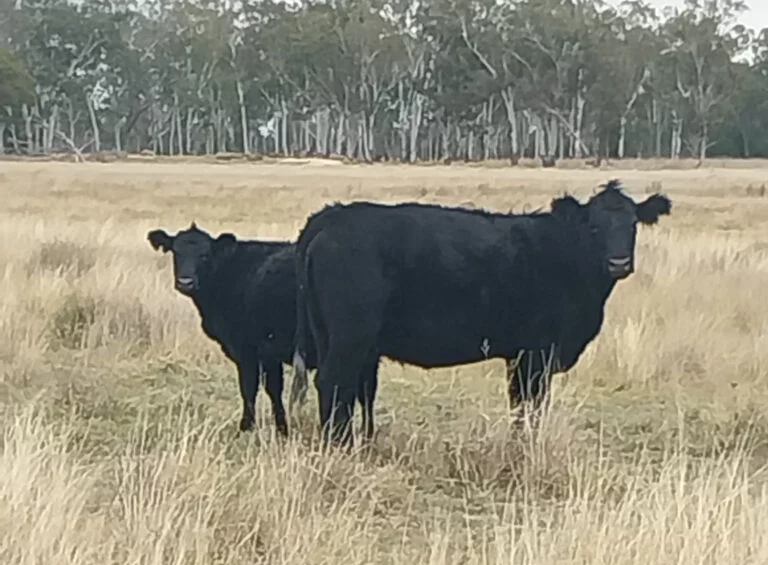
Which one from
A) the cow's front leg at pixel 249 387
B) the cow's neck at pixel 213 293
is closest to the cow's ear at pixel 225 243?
the cow's neck at pixel 213 293

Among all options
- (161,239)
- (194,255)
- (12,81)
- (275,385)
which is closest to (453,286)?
(275,385)

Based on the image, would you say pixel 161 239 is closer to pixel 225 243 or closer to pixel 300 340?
pixel 225 243

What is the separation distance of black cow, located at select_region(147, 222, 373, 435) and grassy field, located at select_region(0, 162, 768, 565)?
0.83 ft

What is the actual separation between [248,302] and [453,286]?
4.70 ft

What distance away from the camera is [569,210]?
7359mm

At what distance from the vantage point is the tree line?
7144 centimetres

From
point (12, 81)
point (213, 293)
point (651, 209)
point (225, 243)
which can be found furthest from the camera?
point (12, 81)

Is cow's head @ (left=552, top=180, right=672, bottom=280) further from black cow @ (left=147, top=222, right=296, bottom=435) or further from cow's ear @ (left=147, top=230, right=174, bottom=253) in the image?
cow's ear @ (left=147, top=230, right=174, bottom=253)

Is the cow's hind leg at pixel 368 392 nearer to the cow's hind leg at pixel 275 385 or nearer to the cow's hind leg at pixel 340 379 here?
the cow's hind leg at pixel 340 379

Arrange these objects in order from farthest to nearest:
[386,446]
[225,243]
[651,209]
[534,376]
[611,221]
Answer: [225,243], [651,209], [611,221], [534,376], [386,446]

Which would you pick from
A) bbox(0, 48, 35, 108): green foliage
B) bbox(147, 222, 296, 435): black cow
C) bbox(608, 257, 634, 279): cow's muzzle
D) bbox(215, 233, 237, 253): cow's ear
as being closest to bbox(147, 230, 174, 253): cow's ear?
bbox(147, 222, 296, 435): black cow

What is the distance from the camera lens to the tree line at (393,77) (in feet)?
234

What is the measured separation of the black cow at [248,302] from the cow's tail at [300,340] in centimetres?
1

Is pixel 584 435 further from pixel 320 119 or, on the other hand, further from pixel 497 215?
pixel 320 119
